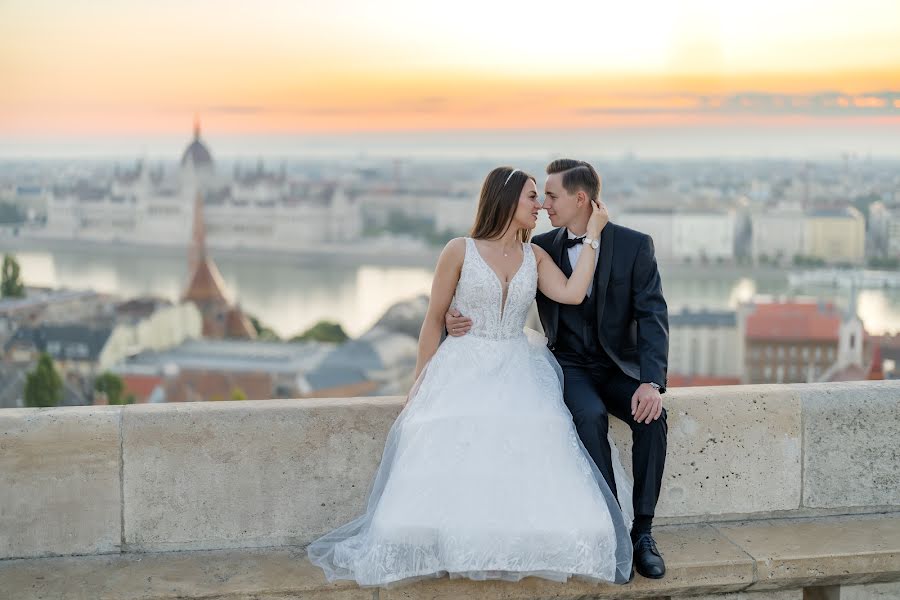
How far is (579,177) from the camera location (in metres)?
1.68

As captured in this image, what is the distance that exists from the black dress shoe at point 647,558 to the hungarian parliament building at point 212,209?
51.7 m

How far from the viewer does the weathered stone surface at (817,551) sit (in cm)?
158

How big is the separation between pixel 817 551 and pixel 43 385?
2837 centimetres

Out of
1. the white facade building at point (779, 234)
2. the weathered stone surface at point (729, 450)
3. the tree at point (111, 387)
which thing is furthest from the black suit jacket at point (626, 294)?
the white facade building at point (779, 234)

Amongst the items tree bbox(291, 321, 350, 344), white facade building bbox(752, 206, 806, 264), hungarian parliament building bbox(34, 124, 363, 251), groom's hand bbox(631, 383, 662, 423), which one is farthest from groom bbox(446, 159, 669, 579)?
hungarian parliament building bbox(34, 124, 363, 251)

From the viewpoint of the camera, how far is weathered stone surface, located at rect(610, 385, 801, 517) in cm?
169

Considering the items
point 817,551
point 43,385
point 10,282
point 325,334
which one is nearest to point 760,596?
point 817,551

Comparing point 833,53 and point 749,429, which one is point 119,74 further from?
point 749,429

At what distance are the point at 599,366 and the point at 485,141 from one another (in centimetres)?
4940

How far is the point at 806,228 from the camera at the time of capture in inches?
1764

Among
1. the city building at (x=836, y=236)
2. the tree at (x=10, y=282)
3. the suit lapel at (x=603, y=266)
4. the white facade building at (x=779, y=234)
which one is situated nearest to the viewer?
the suit lapel at (x=603, y=266)

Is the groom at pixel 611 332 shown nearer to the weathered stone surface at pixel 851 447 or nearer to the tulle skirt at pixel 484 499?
the tulle skirt at pixel 484 499

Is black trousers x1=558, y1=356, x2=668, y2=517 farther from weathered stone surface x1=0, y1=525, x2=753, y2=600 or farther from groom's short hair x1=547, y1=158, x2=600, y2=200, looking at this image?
groom's short hair x1=547, y1=158, x2=600, y2=200

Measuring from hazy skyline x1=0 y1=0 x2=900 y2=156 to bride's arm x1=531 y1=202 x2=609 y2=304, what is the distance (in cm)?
4415
